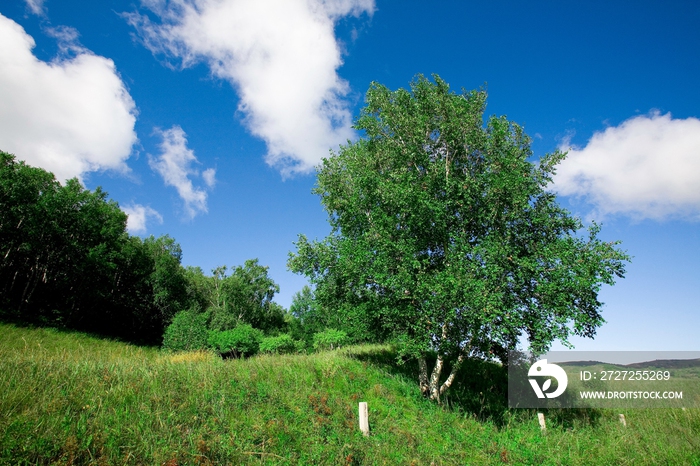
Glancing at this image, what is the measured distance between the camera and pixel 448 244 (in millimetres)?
14773

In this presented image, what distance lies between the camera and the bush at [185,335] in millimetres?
35656

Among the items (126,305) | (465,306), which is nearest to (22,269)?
(126,305)

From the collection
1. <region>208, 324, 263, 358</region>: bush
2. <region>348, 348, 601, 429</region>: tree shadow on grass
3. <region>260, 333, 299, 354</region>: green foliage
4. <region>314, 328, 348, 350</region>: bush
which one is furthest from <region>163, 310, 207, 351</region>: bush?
<region>348, 348, 601, 429</region>: tree shadow on grass

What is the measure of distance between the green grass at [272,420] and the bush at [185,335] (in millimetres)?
24265

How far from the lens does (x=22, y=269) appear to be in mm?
39281

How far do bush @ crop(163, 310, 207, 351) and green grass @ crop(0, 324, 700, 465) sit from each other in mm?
24265

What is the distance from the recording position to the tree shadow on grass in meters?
14.2

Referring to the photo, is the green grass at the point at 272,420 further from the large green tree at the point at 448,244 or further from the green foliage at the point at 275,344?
the green foliage at the point at 275,344

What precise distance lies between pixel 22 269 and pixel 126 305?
44.8ft

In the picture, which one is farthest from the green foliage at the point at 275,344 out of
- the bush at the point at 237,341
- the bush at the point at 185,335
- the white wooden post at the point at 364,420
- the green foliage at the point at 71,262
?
the white wooden post at the point at 364,420

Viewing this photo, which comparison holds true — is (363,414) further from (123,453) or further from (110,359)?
(110,359)

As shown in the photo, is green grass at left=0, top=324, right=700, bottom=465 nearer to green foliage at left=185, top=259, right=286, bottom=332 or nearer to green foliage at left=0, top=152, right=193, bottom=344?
green foliage at left=0, top=152, right=193, bottom=344

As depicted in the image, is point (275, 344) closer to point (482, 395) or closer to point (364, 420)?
point (482, 395)
